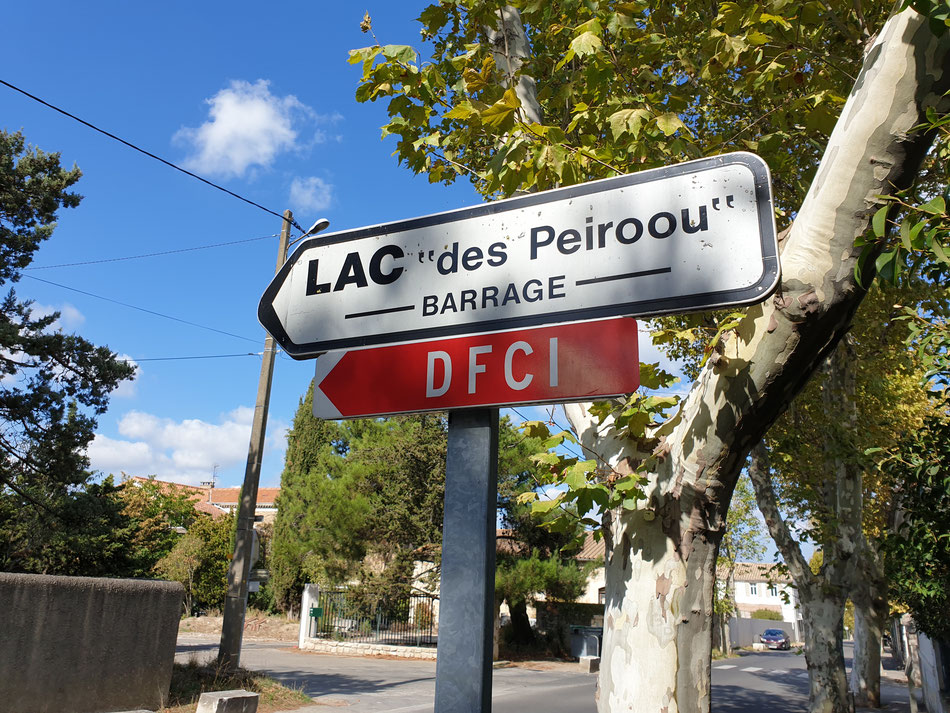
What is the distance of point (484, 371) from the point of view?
6.04ft


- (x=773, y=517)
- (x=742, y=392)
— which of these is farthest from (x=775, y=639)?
(x=742, y=392)

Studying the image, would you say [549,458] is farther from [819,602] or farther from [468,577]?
[819,602]

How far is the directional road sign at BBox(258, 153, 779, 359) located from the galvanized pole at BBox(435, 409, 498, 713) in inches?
14.9

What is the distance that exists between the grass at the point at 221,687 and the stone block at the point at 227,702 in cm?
103

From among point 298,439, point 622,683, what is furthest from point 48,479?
point 298,439

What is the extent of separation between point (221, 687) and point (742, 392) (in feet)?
37.5

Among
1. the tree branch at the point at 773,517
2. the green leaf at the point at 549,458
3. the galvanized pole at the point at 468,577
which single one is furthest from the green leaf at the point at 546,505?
the tree branch at the point at 773,517

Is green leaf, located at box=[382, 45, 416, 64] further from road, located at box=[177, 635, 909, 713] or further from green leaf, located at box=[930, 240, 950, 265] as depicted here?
road, located at box=[177, 635, 909, 713]

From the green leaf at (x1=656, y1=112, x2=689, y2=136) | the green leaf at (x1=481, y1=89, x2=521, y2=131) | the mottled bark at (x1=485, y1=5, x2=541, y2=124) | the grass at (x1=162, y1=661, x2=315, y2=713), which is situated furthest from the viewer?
the grass at (x1=162, y1=661, x2=315, y2=713)

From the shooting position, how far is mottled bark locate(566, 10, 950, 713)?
2102mm

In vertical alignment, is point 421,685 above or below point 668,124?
below

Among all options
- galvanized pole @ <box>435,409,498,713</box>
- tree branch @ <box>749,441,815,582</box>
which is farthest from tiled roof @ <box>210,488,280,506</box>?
galvanized pole @ <box>435,409,498,713</box>

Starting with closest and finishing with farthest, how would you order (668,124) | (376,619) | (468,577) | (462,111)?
1. (468,577)
2. (462,111)
3. (668,124)
4. (376,619)

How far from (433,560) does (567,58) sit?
2038cm
